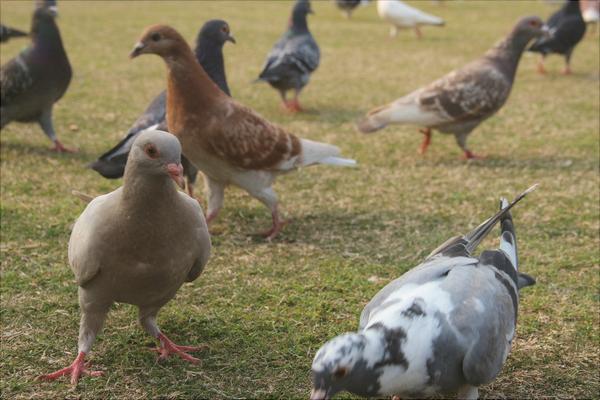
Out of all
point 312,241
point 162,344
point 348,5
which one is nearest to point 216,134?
point 312,241

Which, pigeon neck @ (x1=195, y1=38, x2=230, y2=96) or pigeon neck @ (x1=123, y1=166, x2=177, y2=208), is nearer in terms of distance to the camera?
pigeon neck @ (x1=123, y1=166, x2=177, y2=208)

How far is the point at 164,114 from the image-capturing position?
5.11m

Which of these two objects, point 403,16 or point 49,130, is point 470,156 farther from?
point 403,16

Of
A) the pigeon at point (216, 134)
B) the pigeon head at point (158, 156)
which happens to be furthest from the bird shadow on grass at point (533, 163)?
the pigeon head at point (158, 156)

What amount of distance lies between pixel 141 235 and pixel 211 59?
293 centimetres

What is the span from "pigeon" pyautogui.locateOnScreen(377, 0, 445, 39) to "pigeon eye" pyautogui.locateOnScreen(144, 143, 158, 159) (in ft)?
40.6

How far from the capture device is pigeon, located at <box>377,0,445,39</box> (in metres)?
14.5

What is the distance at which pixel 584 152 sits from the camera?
677 cm

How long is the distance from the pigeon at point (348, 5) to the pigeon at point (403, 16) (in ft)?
8.75

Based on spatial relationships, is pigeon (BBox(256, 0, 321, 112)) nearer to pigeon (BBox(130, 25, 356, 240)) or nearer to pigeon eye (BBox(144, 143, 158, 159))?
pigeon (BBox(130, 25, 356, 240))

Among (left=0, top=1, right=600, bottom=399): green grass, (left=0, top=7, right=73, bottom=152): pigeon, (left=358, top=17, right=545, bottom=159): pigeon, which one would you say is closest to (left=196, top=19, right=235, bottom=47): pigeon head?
(left=0, top=1, right=600, bottom=399): green grass

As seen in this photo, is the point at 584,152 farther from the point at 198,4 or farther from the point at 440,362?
the point at 198,4

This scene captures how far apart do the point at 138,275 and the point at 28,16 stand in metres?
14.3

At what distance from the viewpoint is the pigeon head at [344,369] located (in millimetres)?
2246
